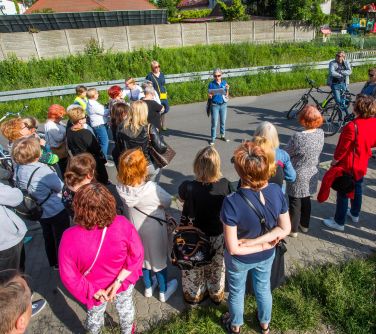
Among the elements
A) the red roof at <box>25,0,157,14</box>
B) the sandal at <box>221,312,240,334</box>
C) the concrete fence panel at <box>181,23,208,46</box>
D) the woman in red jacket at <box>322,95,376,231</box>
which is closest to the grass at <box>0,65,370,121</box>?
the concrete fence panel at <box>181,23,208,46</box>

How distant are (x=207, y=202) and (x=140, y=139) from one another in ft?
6.54

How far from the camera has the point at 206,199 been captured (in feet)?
9.71

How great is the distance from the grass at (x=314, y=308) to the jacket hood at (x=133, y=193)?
1339 millimetres

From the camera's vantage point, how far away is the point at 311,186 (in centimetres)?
419

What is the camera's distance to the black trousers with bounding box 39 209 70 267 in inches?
149

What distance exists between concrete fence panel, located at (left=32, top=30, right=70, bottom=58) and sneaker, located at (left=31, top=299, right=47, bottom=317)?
56.4 feet

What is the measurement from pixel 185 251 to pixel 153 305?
1047mm

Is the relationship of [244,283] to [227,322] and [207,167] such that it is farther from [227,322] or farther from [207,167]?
[207,167]

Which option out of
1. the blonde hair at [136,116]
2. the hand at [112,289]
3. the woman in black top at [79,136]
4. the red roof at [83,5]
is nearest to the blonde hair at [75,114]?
the woman in black top at [79,136]

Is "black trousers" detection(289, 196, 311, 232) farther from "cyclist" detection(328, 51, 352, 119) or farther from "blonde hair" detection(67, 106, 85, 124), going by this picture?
"cyclist" detection(328, 51, 352, 119)

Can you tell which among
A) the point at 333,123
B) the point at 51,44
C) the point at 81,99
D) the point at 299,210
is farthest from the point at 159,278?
the point at 51,44

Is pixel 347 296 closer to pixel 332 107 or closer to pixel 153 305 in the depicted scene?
pixel 153 305

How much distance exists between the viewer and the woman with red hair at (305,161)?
155 inches

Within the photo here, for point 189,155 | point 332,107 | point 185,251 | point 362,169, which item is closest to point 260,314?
point 185,251
